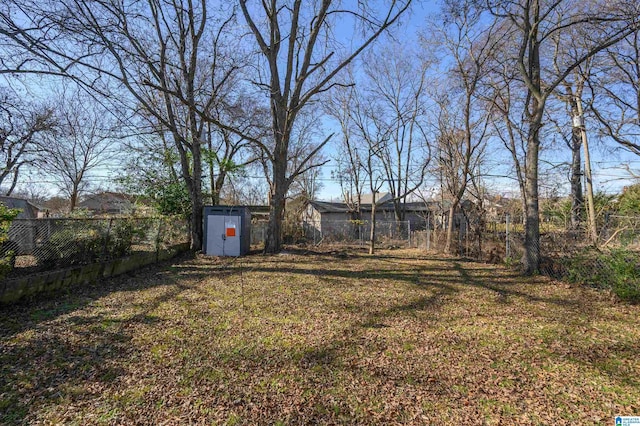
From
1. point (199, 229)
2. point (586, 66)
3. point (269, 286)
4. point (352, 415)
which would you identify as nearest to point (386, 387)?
point (352, 415)

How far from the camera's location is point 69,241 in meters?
5.91

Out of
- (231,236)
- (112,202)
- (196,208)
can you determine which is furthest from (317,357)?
(112,202)

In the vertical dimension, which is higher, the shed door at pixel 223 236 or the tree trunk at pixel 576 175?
the tree trunk at pixel 576 175

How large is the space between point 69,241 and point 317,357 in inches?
219

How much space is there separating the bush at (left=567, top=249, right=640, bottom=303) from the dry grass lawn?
1.23 feet

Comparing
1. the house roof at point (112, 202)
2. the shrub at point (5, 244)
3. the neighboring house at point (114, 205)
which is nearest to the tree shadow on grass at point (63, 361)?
the shrub at point (5, 244)

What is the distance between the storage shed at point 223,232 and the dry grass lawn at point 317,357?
4445 mm

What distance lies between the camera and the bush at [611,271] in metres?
5.33

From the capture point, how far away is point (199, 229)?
11094mm

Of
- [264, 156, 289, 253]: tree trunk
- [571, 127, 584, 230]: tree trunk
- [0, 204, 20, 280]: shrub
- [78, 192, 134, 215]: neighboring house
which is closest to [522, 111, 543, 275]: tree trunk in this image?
[264, 156, 289, 253]: tree trunk

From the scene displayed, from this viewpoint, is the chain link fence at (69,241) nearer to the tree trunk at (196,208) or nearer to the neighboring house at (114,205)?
the tree trunk at (196,208)

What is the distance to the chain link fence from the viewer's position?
5.19 meters

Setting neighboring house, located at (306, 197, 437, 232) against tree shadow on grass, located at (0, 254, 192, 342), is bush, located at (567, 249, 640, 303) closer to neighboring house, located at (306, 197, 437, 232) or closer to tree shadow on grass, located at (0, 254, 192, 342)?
tree shadow on grass, located at (0, 254, 192, 342)

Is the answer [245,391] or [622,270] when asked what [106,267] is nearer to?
[245,391]
